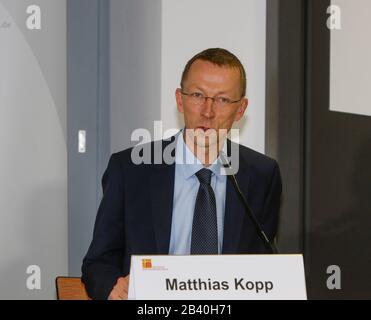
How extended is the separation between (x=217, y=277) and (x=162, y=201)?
2.26ft

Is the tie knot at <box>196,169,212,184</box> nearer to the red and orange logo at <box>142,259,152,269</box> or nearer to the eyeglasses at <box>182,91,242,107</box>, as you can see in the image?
the eyeglasses at <box>182,91,242,107</box>

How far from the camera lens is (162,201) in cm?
201

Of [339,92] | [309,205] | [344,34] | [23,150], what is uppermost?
[344,34]

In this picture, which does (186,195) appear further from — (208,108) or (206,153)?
(208,108)

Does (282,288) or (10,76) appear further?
(10,76)

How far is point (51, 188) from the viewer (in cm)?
254

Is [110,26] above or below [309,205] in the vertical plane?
above

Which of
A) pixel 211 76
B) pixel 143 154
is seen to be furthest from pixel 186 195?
pixel 211 76

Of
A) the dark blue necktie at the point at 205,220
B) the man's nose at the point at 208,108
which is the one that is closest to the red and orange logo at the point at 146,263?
the dark blue necktie at the point at 205,220

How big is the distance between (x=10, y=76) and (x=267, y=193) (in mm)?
1033

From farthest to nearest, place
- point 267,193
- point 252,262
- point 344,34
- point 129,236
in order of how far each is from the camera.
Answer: point 344,34
point 267,193
point 129,236
point 252,262

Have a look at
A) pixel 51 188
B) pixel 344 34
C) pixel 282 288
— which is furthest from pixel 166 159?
pixel 344 34

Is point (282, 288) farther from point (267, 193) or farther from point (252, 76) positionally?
point (252, 76)

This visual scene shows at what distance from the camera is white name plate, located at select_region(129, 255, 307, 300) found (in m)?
1.32
